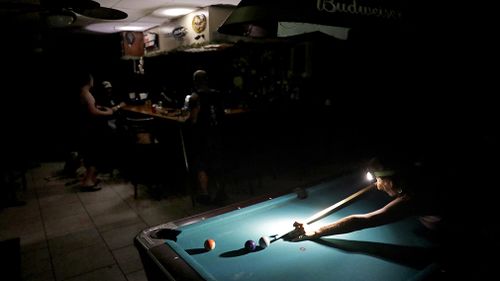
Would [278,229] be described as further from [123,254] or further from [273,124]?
[273,124]

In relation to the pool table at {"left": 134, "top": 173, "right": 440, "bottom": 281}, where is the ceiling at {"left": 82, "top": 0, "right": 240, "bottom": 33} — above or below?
above

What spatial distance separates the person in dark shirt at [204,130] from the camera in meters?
5.07

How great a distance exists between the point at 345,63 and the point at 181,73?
446 centimetres

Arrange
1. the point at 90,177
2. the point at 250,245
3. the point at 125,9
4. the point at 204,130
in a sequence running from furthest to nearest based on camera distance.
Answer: the point at 125,9, the point at 90,177, the point at 204,130, the point at 250,245

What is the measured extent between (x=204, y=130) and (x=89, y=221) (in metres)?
2.02

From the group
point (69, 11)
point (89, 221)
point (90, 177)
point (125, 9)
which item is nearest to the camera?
point (89, 221)

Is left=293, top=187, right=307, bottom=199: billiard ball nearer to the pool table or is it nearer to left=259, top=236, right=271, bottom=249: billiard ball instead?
the pool table

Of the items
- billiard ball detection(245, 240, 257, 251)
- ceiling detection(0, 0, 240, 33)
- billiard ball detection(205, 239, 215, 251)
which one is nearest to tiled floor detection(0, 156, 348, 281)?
billiard ball detection(205, 239, 215, 251)

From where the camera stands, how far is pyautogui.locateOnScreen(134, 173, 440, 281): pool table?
1810 millimetres

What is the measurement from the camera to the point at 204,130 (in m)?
5.15

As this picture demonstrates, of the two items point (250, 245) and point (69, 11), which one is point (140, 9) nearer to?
point (69, 11)

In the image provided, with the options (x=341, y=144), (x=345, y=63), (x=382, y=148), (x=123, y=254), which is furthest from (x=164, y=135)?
(x=345, y=63)

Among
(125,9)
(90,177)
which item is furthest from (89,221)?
(125,9)

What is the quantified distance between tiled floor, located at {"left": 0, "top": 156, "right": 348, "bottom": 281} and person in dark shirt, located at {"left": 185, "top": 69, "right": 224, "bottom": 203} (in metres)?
0.49
